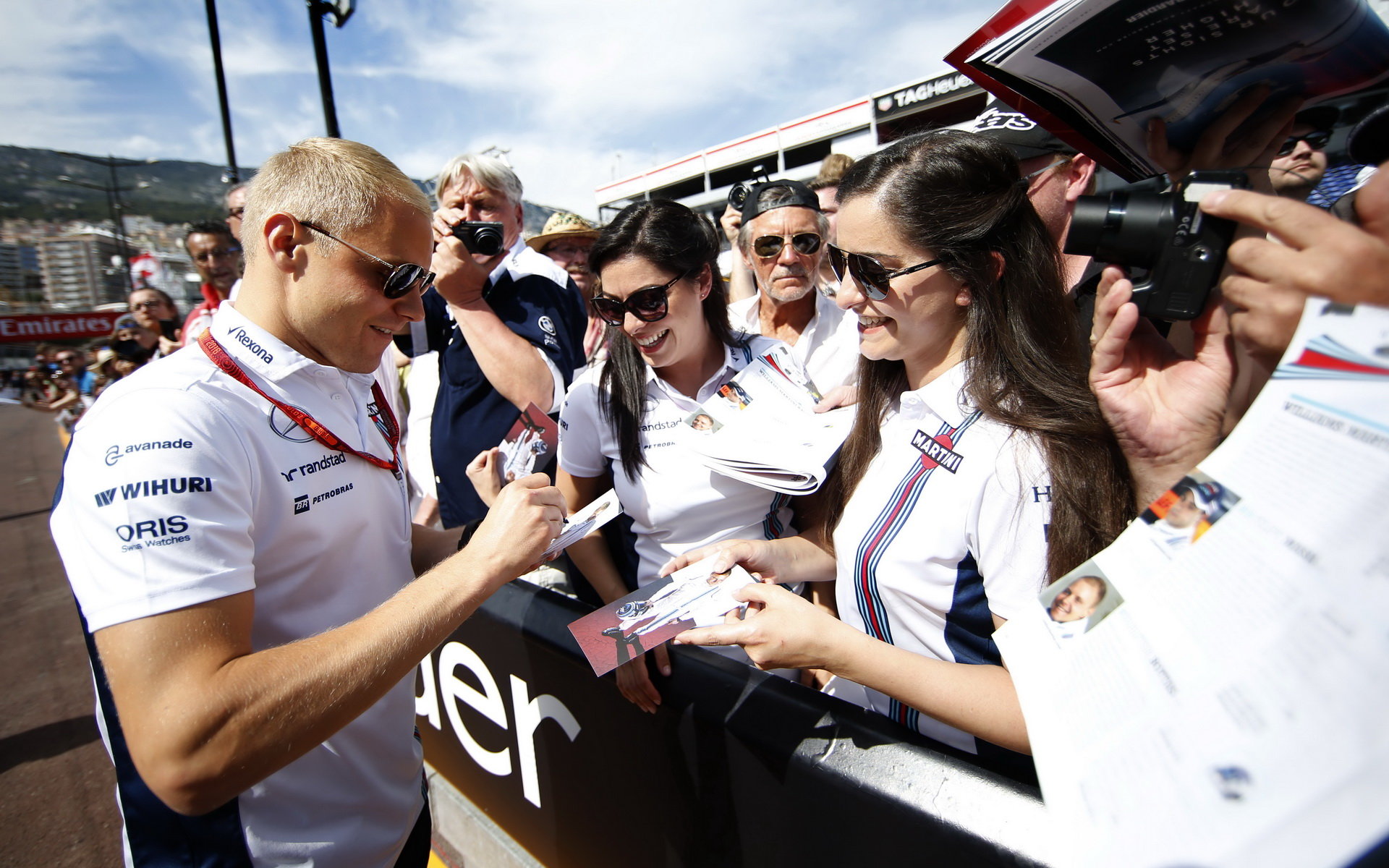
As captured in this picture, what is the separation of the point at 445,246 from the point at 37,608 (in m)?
6.20

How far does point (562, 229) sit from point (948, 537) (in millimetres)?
5169

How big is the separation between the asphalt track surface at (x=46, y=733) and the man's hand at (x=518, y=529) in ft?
9.90

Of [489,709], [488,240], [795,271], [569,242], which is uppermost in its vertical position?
[569,242]

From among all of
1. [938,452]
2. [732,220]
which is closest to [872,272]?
[938,452]

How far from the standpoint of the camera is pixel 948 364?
5.44ft

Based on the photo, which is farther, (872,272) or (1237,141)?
(872,272)

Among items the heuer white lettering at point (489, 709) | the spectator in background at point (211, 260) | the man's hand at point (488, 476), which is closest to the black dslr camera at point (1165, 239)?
the man's hand at point (488, 476)

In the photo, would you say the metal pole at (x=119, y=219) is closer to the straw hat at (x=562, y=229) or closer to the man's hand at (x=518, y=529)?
the straw hat at (x=562, y=229)

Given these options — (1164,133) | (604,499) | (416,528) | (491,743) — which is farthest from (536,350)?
(1164,133)

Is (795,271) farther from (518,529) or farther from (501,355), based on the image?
(518,529)

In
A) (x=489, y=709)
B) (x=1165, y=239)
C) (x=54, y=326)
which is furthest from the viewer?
(x=54, y=326)

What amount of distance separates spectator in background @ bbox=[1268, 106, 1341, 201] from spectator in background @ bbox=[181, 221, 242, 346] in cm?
592

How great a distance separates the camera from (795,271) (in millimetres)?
3438

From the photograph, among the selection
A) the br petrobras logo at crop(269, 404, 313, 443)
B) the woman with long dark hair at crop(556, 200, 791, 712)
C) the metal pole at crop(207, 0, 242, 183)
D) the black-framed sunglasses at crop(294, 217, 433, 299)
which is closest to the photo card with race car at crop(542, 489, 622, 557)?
the woman with long dark hair at crop(556, 200, 791, 712)
